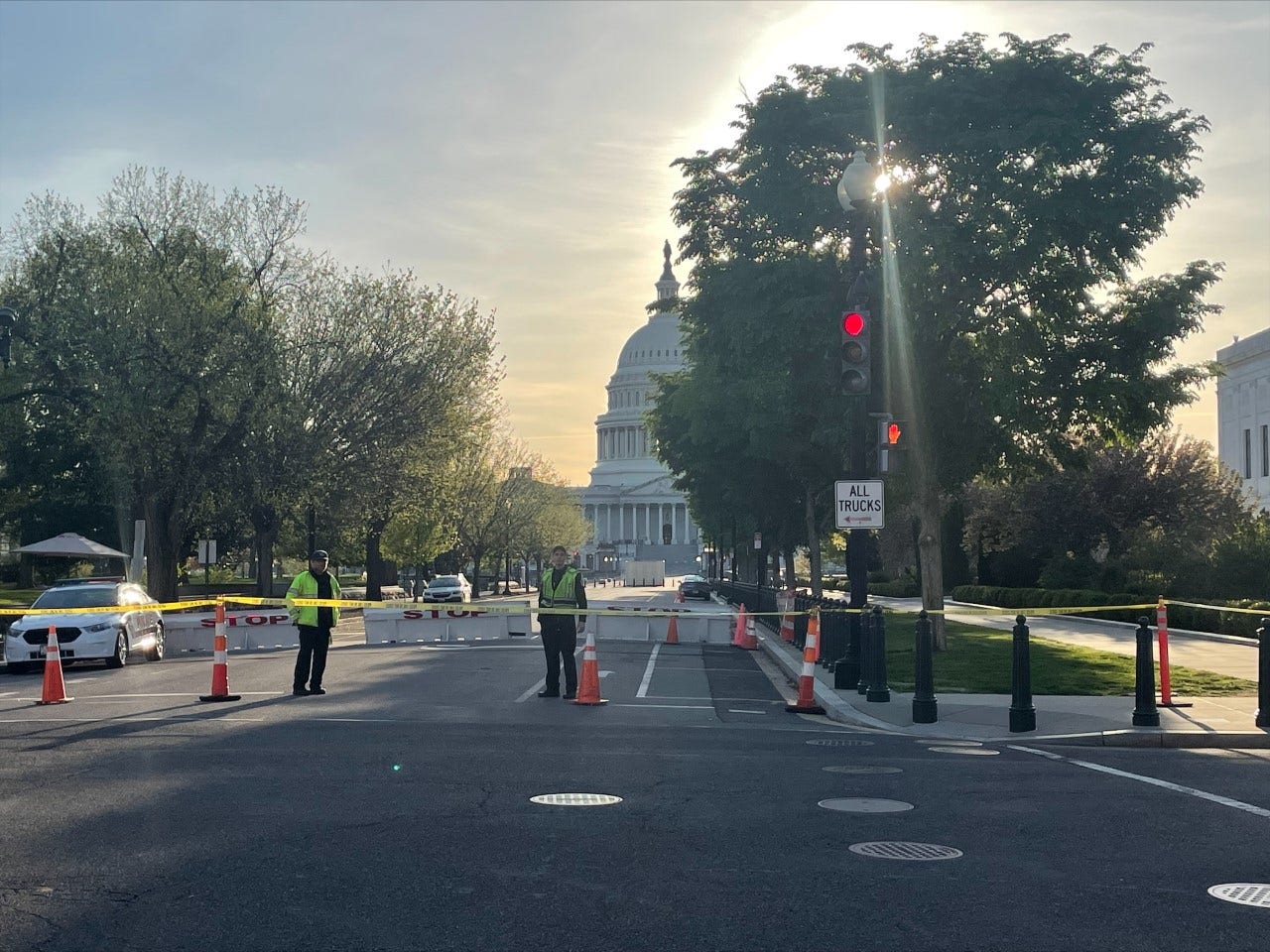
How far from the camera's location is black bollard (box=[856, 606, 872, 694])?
742 inches

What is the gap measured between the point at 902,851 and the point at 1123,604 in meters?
35.7

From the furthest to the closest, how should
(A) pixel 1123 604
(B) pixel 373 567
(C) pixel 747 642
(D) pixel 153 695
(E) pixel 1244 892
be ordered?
(B) pixel 373 567 → (A) pixel 1123 604 → (C) pixel 747 642 → (D) pixel 153 695 → (E) pixel 1244 892

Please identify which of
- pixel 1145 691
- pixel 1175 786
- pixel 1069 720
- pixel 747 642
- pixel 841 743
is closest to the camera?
pixel 1175 786

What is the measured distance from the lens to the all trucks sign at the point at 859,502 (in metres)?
19.3

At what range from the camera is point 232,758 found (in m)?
12.2

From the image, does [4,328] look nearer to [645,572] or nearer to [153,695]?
[153,695]

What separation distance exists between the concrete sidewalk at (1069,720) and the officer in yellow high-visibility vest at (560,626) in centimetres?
317

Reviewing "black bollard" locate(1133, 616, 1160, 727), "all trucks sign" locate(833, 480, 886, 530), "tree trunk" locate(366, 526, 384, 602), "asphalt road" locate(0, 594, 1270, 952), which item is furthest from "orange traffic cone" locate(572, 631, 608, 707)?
"tree trunk" locate(366, 526, 384, 602)

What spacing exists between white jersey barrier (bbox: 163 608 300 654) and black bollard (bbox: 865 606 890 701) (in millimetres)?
15095

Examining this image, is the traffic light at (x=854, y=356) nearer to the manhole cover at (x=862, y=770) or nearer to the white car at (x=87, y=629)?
the manhole cover at (x=862, y=770)

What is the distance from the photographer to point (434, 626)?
35156 millimetres

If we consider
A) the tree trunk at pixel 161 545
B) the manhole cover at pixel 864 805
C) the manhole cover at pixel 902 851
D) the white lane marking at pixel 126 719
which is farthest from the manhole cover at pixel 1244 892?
the tree trunk at pixel 161 545

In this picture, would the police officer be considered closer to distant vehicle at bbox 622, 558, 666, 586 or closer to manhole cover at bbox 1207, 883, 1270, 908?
manhole cover at bbox 1207, 883, 1270, 908

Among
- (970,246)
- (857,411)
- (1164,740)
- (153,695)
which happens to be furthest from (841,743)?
(970,246)
